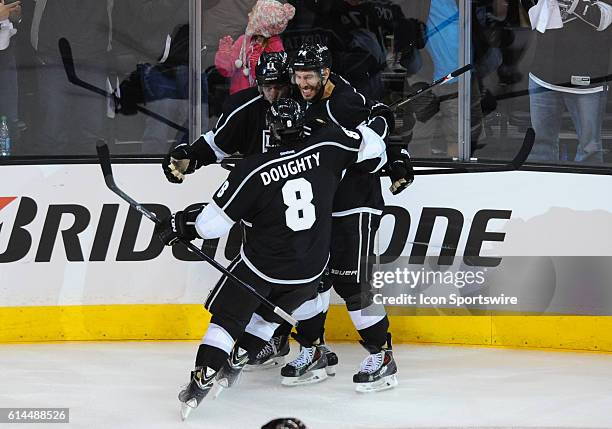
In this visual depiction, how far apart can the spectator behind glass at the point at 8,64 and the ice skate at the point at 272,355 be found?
147cm

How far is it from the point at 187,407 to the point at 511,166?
5.90ft

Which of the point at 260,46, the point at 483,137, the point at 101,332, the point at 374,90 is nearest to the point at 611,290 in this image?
the point at 483,137

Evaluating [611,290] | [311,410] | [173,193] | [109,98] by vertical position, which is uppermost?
[109,98]

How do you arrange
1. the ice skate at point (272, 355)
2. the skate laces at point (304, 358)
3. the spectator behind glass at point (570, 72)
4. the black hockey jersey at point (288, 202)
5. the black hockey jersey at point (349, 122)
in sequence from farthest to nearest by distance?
1. the spectator behind glass at point (570, 72)
2. the ice skate at point (272, 355)
3. the skate laces at point (304, 358)
4. the black hockey jersey at point (349, 122)
5. the black hockey jersey at point (288, 202)

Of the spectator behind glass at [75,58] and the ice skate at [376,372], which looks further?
the spectator behind glass at [75,58]

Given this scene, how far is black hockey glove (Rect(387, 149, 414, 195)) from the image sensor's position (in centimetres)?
432

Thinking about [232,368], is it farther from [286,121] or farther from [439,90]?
[439,90]

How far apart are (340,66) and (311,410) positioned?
1.68 m

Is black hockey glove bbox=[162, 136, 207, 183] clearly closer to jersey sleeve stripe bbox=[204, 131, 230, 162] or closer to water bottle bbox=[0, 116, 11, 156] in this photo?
jersey sleeve stripe bbox=[204, 131, 230, 162]

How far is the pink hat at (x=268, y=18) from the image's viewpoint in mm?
5059

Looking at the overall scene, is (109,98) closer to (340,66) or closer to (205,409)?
(340,66)

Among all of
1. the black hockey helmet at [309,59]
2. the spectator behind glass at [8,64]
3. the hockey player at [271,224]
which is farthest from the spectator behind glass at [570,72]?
the spectator behind glass at [8,64]

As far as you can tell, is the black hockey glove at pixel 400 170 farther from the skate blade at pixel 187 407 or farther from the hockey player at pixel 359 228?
the skate blade at pixel 187 407

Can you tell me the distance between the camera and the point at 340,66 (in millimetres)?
5086
